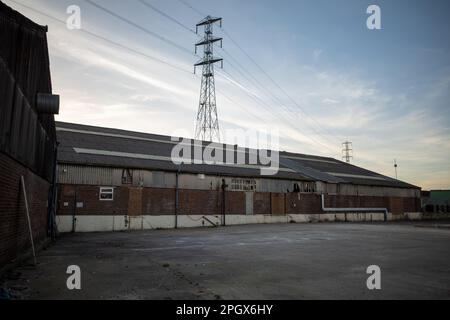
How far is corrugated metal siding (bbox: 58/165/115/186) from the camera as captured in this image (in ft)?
82.0

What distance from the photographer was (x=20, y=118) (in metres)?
9.48

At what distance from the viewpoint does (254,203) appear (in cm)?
3528

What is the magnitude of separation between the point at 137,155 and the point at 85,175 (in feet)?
18.3

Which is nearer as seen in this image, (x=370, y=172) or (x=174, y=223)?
(x=174, y=223)

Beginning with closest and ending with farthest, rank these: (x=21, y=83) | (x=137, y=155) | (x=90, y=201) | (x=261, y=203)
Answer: (x=21, y=83)
(x=90, y=201)
(x=137, y=155)
(x=261, y=203)

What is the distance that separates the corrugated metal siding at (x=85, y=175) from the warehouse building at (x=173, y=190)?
67 mm

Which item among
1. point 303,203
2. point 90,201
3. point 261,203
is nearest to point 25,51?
point 90,201

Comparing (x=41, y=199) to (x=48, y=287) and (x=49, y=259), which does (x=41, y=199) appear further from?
(x=48, y=287)

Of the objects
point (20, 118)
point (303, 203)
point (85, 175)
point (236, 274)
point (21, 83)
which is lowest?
point (236, 274)

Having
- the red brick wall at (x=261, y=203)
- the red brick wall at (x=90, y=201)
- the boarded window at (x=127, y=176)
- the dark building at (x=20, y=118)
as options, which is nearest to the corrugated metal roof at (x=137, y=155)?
the boarded window at (x=127, y=176)

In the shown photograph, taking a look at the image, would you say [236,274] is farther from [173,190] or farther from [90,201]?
[173,190]
